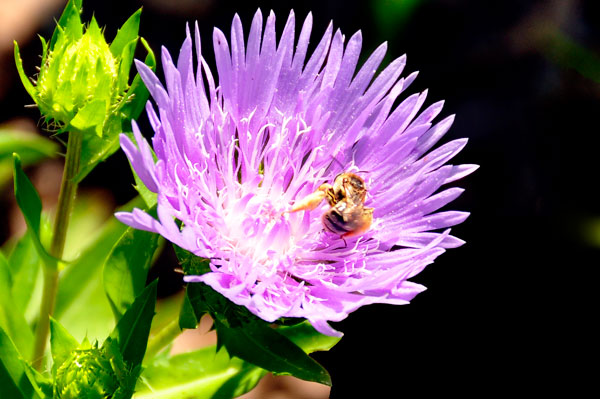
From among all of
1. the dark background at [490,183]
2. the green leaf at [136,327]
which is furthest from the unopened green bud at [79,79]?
the dark background at [490,183]

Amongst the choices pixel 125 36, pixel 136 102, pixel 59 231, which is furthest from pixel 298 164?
pixel 59 231

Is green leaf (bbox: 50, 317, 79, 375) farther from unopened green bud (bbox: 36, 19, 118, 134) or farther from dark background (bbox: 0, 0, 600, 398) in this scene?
dark background (bbox: 0, 0, 600, 398)

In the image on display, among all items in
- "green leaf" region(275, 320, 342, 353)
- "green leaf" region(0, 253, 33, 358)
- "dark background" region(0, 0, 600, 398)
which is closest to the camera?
"green leaf" region(275, 320, 342, 353)

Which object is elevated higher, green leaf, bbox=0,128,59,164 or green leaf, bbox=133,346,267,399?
green leaf, bbox=0,128,59,164

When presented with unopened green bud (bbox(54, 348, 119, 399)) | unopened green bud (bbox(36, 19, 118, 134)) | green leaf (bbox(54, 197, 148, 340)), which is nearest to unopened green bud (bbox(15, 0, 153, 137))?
unopened green bud (bbox(36, 19, 118, 134))

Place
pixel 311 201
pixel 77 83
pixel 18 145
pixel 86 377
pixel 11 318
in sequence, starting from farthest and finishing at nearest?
1. pixel 18 145
2. pixel 11 318
3. pixel 311 201
4. pixel 77 83
5. pixel 86 377

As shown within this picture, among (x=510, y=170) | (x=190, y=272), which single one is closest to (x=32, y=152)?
(x=190, y=272)

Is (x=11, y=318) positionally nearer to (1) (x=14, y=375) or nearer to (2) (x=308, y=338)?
(1) (x=14, y=375)

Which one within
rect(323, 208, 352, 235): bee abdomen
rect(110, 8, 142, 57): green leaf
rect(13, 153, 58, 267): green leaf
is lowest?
rect(13, 153, 58, 267): green leaf
